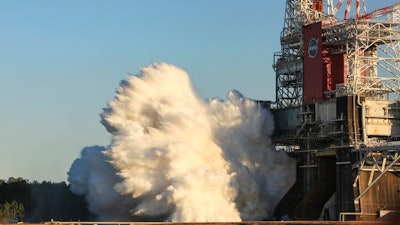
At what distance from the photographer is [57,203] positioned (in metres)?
105

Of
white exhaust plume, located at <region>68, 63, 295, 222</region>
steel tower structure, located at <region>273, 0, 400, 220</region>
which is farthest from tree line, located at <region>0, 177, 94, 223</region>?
steel tower structure, located at <region>273, 0, 400, 220</region>

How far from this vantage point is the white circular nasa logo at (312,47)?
8475 cm

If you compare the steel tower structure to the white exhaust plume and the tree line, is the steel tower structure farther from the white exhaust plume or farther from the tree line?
the tree line

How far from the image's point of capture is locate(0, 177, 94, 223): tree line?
9644 cm

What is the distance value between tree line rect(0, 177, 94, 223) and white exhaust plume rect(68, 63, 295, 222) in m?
8.69

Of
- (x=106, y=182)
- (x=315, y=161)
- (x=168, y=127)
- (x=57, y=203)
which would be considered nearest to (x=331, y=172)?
(x=315, y=161)

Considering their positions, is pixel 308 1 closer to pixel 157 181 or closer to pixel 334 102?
pixel 334 102

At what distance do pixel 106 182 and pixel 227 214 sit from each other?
14.7 m

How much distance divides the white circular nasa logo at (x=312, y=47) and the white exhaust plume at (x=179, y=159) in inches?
346

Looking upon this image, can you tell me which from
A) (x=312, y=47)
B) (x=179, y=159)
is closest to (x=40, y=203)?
(x=179, y=159)

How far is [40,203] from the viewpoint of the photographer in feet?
357

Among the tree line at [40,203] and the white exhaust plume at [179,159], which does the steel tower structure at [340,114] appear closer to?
the white exhaust plume at [179,159]

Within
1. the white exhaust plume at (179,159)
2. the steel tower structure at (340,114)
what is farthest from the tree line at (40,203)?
the steel tower structure at (340,114)

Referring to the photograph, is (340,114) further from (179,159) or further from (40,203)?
(40,203)
